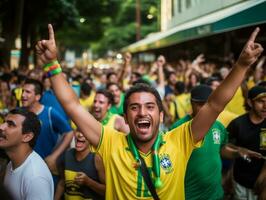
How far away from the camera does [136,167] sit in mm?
3053

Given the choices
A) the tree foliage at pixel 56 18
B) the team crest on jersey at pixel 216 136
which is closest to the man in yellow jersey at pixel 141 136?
the team crest on jersey at pixel 216 136

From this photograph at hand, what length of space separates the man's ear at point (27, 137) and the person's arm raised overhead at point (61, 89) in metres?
0.86

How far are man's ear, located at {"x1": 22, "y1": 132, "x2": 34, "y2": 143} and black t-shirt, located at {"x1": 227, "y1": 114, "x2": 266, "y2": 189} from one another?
7.68 feet

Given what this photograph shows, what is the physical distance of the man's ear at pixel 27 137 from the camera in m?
3.75

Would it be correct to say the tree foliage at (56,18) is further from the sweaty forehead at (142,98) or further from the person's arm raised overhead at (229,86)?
the person's arm raised overhead at (229,86)

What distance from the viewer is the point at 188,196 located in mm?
4336

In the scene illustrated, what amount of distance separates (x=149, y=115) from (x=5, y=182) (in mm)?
1327

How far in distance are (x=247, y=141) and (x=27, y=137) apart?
2.43 meters

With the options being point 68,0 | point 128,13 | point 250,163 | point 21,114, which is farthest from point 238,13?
point 128,13

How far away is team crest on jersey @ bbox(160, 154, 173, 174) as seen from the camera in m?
3.06

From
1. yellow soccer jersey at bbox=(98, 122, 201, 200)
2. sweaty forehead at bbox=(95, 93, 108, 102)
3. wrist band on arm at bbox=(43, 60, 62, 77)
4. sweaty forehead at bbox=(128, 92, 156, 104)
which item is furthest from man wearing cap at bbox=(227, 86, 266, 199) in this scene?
wrist band on arm at bbox=(43, 60, 62, 77)

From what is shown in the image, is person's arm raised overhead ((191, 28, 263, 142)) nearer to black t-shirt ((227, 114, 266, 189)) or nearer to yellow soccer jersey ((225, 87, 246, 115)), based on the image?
black t-shirt ((227, 114, 266, 189))

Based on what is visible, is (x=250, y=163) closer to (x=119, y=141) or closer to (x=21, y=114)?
(x=119, y=141)

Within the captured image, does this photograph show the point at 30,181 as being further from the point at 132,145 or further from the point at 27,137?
the point at 132,145
